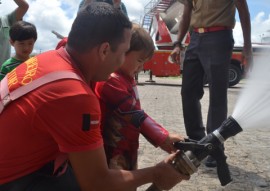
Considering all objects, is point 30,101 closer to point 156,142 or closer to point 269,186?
point 156,142

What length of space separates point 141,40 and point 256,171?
186cm

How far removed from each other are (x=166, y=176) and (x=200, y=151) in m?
0.23

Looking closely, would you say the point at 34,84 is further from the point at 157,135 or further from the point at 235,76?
the point at 235,76

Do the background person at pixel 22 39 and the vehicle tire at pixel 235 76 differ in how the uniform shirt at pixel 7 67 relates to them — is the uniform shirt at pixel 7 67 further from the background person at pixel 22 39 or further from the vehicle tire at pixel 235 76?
the vehicle tire at pixel 235 76

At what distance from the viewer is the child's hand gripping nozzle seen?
6.50ft

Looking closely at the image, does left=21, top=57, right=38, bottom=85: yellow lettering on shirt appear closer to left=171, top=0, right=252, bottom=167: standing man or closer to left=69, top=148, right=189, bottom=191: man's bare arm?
left=69, top=148, right=189, bottom=191: man's bare arm

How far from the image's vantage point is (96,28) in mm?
1826

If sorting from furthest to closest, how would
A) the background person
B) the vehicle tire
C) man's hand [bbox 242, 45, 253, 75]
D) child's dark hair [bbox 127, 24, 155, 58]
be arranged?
the vehicle tire, the background person, man's hand [bbox 242, 45, 253, 75], child's dark hair [bbox 127, 24, 155, 58]

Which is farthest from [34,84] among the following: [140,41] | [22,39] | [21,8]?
[21,8]

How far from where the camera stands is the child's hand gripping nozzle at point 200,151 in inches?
78.0

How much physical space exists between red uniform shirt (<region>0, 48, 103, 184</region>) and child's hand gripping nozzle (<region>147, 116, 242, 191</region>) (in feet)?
1.56

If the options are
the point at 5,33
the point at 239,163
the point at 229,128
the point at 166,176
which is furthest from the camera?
the point at 5,33

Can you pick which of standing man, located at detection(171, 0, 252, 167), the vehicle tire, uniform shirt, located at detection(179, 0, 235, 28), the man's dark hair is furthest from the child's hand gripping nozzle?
the vehicle tire

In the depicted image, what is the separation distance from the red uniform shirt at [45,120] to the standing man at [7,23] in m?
2.47
